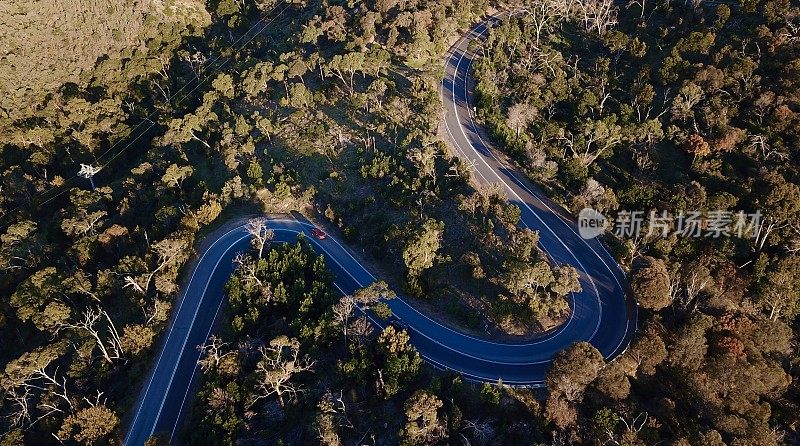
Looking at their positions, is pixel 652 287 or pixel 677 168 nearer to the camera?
pixel 652 287

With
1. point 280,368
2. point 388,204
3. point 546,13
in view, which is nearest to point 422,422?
point 280,368

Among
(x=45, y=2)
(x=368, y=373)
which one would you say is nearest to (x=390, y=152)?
(x=368, y=373)

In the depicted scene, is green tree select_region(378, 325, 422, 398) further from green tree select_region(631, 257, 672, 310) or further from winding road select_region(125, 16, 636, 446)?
green tree select_region(631, 257, 672, 310)

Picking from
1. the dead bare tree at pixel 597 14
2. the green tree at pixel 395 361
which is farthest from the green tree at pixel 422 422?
the dead bare tree at pixel 597 14

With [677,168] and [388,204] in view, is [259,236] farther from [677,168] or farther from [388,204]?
[677,168]

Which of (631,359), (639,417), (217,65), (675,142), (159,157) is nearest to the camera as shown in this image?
(639,417)

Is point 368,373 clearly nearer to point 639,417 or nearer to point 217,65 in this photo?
point 639,417

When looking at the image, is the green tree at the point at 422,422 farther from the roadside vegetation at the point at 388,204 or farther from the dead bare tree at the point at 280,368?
the dead bare tree at the point at 280,368

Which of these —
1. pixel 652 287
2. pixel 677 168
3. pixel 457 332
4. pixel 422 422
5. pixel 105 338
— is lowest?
pixel 457 332

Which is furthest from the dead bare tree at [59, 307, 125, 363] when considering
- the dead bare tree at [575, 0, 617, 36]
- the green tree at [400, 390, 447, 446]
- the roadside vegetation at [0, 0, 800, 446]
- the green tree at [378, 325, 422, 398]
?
the dead bare tree at [575, 0, 617, 36]
